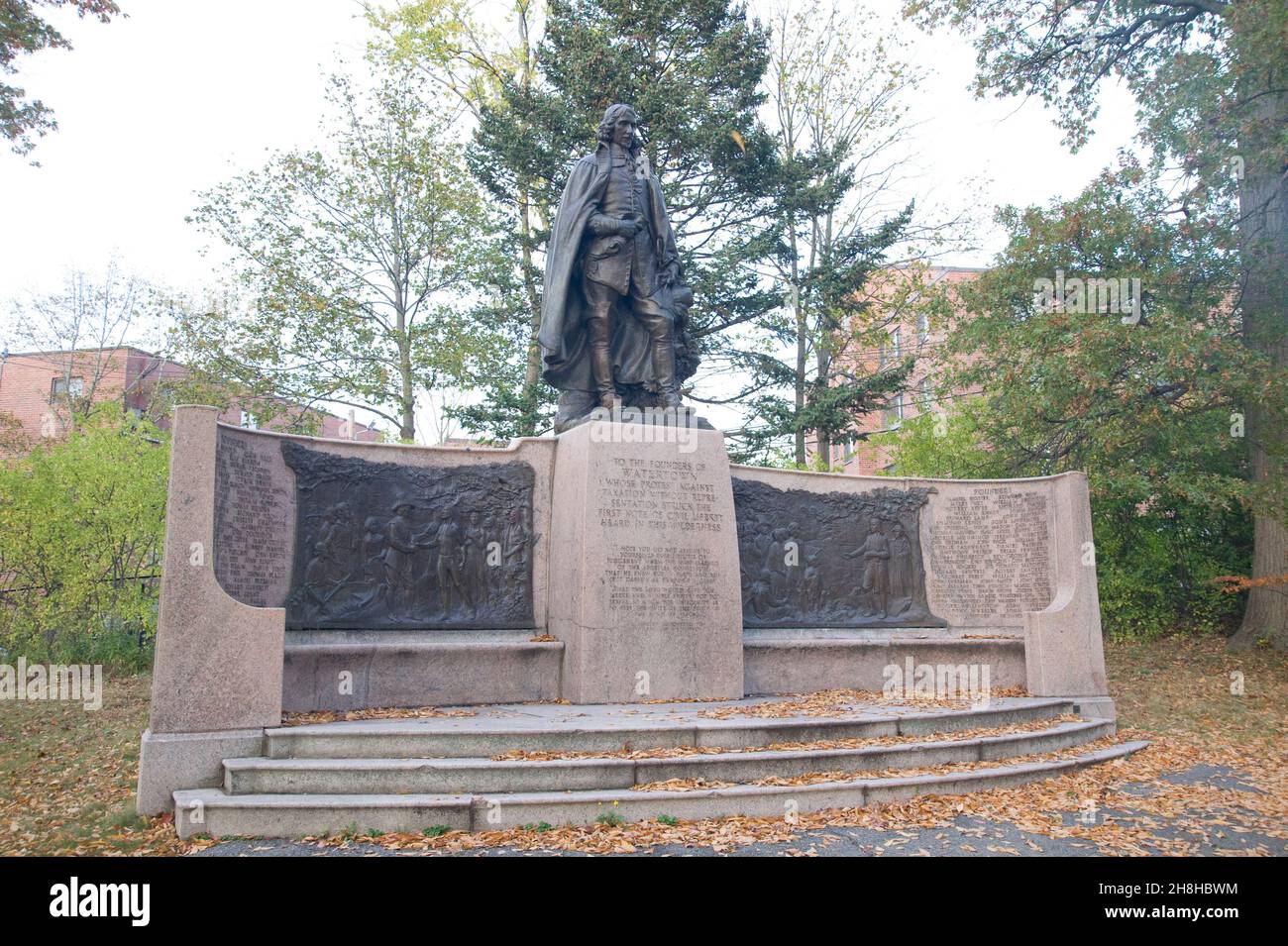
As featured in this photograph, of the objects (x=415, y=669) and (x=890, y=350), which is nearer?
(x=415, y=669)

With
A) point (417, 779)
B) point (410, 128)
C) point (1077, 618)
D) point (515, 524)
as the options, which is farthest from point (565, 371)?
point (410, 128)

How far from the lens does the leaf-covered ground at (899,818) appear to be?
17.9ft

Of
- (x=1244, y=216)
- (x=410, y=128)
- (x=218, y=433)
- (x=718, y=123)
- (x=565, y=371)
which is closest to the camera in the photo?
(x=218, y=433)

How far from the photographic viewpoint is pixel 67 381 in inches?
1251

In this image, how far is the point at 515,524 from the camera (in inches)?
359

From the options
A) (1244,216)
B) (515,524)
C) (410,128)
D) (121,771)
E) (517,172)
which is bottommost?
(121,771)

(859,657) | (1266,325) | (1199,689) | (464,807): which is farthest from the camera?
(1266,325)

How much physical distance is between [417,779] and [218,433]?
141 inches

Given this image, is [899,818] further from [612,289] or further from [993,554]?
[612,289]

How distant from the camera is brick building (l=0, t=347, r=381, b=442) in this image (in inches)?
1326

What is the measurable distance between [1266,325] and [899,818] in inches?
474

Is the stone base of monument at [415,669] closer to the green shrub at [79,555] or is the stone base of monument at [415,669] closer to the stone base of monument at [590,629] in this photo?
the stone base of monument at [590,629]

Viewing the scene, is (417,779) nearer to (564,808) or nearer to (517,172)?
(564,808)

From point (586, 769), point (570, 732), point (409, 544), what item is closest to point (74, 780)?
point (409, 544)
